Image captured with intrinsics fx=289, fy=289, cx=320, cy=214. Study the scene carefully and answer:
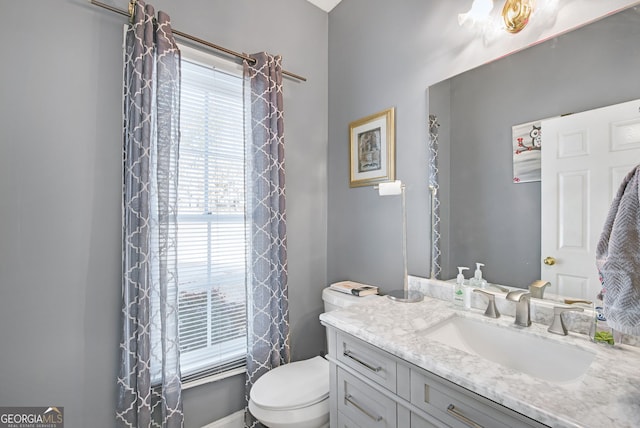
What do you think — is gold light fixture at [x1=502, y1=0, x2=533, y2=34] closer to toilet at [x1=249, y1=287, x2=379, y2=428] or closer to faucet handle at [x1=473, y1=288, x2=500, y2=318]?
faucet handle at [x1=473, y1=288, x2=500, y2=318]

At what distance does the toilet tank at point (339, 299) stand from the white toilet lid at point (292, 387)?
1.11ft

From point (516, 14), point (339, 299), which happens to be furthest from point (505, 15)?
point (339, 299)

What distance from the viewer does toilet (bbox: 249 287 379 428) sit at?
1257 millimetres

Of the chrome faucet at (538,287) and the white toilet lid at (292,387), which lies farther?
the white toilet lid at (292,387)

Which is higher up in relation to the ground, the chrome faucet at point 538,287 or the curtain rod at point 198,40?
the curtain rod at point 198,40

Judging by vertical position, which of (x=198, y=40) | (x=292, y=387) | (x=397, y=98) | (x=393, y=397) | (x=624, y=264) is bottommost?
(x=292, y=387)

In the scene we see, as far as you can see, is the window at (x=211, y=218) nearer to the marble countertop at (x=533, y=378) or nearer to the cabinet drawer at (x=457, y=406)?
the marble countertop at (x=533, y=378)

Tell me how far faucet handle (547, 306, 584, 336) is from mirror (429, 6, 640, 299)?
0.33 ft

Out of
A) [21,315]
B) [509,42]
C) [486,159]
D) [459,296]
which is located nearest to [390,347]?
[459,296]

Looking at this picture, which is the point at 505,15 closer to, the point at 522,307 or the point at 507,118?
the point at 507,118

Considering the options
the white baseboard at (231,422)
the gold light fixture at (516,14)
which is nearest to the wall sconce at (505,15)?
the gold light fixture at (516,14)

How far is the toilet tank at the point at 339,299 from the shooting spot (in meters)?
1.69

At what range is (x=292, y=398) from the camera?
1317 mm

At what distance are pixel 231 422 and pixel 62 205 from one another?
1.42m
